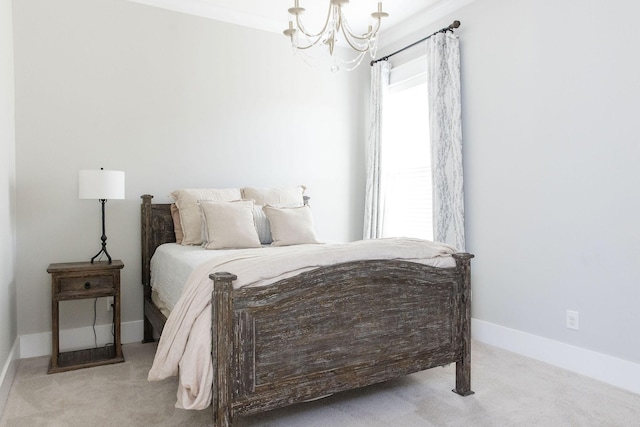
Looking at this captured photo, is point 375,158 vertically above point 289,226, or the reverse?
point 375,158

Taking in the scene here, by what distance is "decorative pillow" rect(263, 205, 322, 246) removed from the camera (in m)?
3.30

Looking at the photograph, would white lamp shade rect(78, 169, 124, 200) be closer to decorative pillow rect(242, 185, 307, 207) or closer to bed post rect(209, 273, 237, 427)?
decorative pillow rect(242, 185, 307, 207)

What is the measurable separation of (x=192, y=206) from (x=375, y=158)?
193 centimetres

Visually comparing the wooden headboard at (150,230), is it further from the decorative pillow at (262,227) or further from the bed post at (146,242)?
the decorative pillow at (262,227)

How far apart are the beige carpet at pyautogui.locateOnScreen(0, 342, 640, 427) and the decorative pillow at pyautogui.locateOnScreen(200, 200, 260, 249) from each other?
0.96 m

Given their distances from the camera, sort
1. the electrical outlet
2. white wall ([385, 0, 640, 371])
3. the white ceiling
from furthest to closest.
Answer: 1. the white ceiling
2. the electrical outlet
3. white wall ([385, 0, 640, 371])

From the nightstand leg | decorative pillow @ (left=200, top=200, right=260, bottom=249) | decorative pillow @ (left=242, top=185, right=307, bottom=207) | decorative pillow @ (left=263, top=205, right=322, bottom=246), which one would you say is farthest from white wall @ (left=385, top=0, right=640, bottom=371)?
the nightstand leg

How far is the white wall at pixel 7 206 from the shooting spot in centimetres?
252

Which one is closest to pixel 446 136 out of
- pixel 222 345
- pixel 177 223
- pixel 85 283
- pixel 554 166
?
pixel 554 166

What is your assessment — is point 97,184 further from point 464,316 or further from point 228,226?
point 464,316

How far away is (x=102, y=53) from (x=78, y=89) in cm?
34

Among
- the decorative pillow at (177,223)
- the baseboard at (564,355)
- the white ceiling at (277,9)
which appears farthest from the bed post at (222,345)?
the white ceiling at (277,9)

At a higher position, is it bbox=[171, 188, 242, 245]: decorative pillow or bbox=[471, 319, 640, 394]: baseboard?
bbox=[171, 188, 242, 245]: decorative pillow

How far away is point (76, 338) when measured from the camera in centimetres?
330
